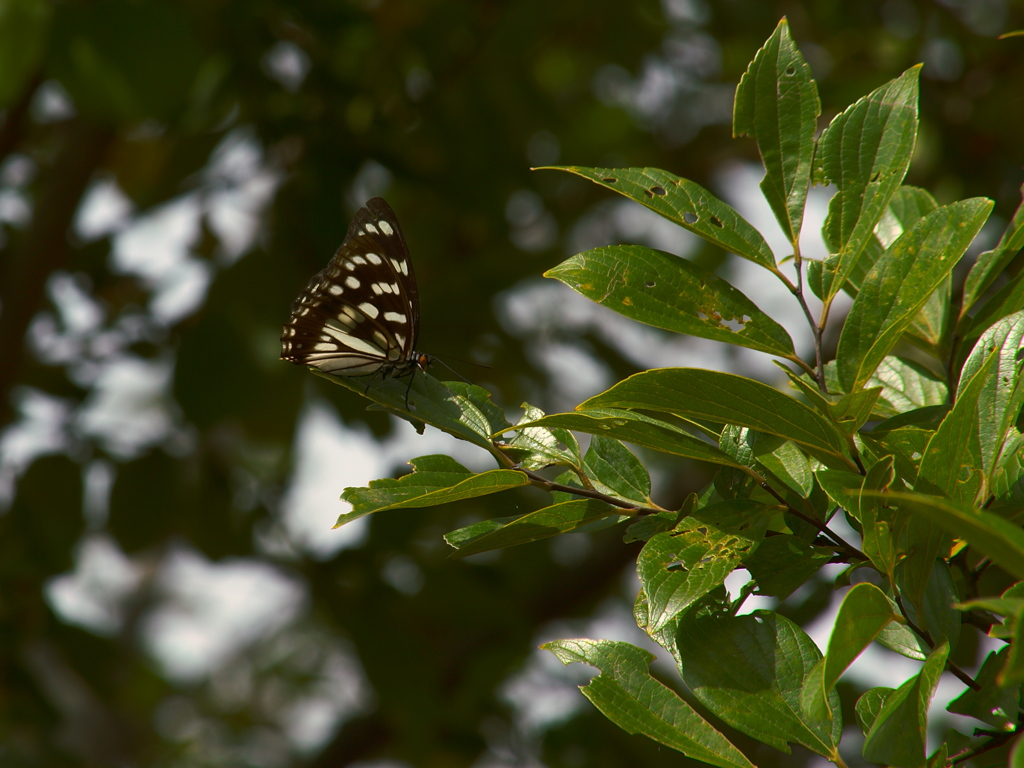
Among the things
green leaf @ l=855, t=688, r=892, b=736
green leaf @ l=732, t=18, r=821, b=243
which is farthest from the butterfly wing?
green leaf @ l=855, t=688, r=892, b=736

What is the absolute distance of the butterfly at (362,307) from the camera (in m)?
1.04

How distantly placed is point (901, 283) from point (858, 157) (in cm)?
11

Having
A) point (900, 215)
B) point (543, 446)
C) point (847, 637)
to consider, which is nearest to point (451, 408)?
point (543, 446)

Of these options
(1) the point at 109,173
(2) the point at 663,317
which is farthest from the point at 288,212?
(2) the point at 663,317

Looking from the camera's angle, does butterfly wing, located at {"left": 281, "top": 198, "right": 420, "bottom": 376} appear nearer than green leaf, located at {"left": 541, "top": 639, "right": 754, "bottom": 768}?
No

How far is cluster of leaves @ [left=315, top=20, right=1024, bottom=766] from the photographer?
1.66 ft

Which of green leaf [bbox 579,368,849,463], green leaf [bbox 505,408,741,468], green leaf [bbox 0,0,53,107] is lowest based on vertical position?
→ green leaf [bbox 505,408,741,468]

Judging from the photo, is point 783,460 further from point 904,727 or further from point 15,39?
point 15,39

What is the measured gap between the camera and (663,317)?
580 millimetres

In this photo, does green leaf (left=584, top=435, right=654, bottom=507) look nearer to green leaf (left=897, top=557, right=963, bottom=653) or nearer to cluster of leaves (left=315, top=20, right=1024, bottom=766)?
cluster of leaves (left=315, top=20, right=1024, bottom=766)

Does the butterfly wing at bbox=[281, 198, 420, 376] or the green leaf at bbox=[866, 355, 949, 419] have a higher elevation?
the butterfly wing at bbox=[281, 198, 420, 376]

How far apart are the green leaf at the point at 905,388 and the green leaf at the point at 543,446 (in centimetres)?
26

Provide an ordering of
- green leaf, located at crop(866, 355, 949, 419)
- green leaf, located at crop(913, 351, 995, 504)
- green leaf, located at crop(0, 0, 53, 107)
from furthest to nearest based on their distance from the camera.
Answer: green leaf, located at crop(0, 0, 53, 107)
green leaf, located at crop(866, 355, 949, 419)
green leaf, located at crop(913, 351, 995, 504)

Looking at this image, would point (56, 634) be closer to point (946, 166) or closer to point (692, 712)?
point (692, 712)
